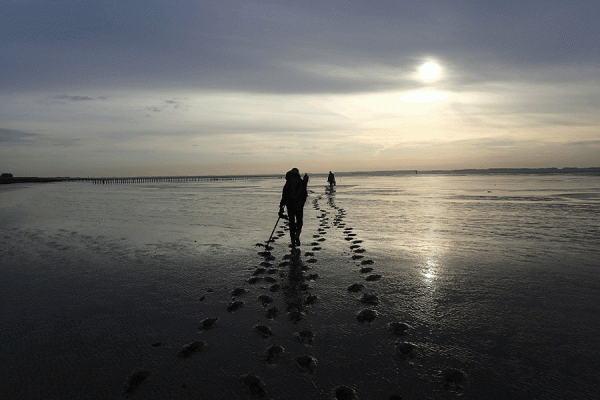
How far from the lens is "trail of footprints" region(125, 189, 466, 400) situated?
3971 mm

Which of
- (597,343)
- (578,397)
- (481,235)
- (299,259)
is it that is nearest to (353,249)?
(299,259)

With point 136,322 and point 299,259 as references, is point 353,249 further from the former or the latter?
point 136,322

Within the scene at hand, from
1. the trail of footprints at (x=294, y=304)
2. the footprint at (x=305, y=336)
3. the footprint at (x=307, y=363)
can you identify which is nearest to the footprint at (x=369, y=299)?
the trail of footprints at (x=294, y=304)

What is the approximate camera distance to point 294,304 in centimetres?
624

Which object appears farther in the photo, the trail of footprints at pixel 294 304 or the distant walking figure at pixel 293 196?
the distant walking figure at pixel 293 196

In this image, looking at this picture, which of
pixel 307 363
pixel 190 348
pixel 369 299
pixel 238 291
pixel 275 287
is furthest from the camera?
pixel 275 287

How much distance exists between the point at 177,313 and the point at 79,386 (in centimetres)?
205

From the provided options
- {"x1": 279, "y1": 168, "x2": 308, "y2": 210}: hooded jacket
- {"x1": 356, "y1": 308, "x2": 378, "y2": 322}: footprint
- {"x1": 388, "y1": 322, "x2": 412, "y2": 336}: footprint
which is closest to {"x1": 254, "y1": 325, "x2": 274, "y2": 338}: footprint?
{"x1": 356, "y1": 308, "x2": 378, "y2": 322}: footprint

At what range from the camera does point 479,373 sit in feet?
13.2

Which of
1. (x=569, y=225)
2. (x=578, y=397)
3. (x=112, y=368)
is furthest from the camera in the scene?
(x=569, y=225)

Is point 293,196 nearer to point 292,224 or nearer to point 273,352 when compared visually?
point 292,224

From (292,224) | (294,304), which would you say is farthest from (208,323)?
(292,224)

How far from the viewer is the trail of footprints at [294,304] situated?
3971 mm

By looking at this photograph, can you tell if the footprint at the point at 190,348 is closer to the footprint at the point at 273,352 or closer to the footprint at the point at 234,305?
the footprint at the point at 273,352
